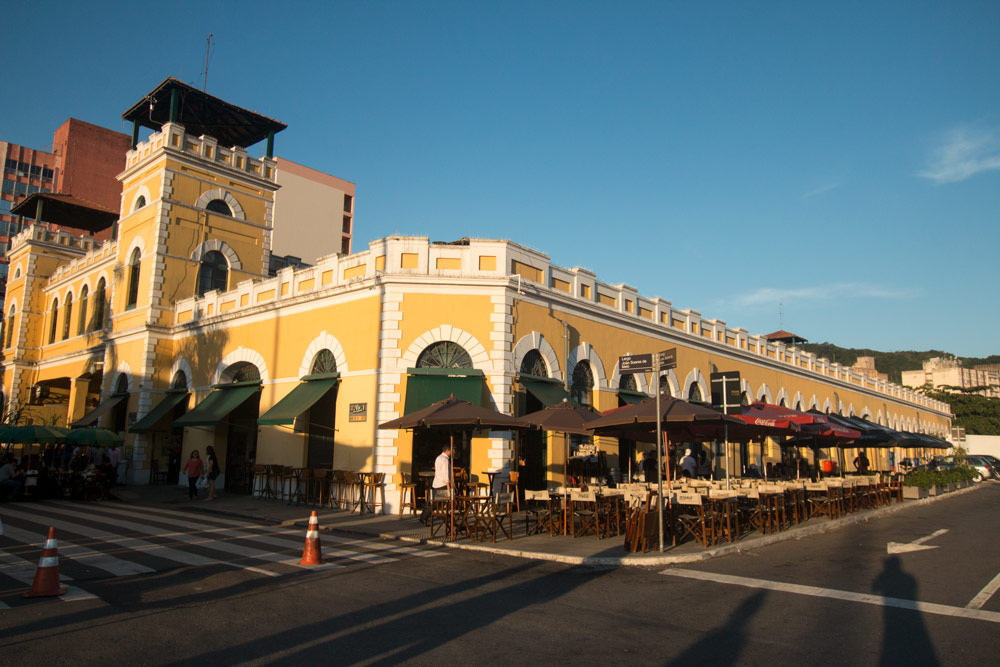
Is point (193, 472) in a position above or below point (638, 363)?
→ below

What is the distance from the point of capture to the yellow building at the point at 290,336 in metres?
17.2

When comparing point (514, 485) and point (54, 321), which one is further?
point (54, 321)

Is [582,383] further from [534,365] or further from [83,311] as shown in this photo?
[83,311]

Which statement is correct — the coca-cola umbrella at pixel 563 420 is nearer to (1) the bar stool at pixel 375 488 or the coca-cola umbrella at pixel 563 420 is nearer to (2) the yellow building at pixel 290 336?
(2) the yellow building at pixel 290 336

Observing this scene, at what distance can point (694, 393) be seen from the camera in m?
26.1

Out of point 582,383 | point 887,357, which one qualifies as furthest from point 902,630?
point 887,357

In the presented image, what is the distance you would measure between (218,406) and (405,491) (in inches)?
319

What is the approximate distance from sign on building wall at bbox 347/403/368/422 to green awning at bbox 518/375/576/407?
12.9ft

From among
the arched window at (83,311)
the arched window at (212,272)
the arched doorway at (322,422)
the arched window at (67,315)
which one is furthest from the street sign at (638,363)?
the arched window at (67,315)

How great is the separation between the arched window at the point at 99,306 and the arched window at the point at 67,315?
13.0 ft

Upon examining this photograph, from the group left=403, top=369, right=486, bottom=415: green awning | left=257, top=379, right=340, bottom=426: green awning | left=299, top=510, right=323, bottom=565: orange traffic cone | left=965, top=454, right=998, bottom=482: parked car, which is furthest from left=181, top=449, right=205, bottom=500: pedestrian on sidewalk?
left=965, top=454, right=998, bottom=482: parked car

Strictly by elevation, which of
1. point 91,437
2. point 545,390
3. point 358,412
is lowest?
point 91,437

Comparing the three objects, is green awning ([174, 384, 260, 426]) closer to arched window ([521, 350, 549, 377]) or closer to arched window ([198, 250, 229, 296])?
arched window ([198, 250, 229, 296])

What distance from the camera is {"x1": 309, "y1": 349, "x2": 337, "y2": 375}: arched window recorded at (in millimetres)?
18734
